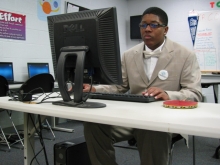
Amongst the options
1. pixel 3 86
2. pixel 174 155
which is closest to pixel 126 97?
pixel 174 155

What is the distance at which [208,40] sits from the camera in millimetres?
4598

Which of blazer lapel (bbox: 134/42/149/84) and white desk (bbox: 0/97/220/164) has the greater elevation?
blazer lapel (bbox: 134/42/149/84)

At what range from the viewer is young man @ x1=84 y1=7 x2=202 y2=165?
1377 millimetres

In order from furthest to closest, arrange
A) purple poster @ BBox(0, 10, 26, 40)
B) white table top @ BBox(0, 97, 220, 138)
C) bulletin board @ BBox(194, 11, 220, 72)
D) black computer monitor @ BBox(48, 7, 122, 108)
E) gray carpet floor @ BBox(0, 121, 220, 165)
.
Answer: bulletin board @ BBox(194, 11, 220, 72), purple poster @ BBox(0, 10, 26, 40), gray carpet floor @ BBox(0, 121, 220, 165), black computer monitor @ BBox(48, 7, 122, 108), white table top @ BBox(0, 97, 220, 138)

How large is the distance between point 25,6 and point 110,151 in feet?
9.73

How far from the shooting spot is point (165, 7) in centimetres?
522

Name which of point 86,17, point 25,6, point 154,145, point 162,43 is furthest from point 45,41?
point 154,145

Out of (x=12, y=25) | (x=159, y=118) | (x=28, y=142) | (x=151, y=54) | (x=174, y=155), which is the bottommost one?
(x=174, y=155)

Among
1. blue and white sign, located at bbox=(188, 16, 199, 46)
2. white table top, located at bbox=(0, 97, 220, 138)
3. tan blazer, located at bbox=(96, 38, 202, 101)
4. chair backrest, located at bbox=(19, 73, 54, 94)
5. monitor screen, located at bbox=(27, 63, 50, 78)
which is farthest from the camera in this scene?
blue and white sign, located at bbox=(188, 16, 199, 46)

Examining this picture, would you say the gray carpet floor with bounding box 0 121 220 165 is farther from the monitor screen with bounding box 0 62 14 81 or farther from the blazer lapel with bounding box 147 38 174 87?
the blazer lapel with bounding box 147 38 174 87

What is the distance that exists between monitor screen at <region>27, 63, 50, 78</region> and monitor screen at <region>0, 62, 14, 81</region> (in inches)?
11.0

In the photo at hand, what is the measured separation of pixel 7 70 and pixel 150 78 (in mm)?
2216

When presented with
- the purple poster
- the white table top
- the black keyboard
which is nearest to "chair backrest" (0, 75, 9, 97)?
the purple poster

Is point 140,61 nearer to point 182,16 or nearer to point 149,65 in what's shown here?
point 149,65
